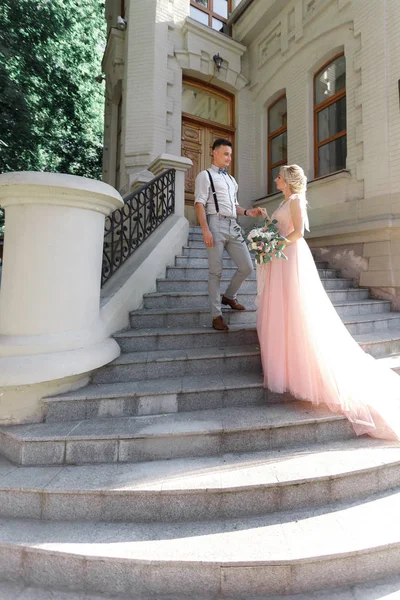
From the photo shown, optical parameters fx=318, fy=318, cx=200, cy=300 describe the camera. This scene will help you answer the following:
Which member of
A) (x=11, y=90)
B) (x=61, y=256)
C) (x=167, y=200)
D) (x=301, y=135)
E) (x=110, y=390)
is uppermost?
(x=11, y=90)

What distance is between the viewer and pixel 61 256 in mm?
2678

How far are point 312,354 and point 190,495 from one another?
4.78 ft

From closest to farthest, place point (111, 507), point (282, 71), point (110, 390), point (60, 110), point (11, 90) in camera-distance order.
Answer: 1. point (111, 507)
2. point (110, 390)
3. point (11, 90)
4. point (282, 71)
5. point (60, 110)

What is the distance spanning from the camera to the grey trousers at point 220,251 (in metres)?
3.41

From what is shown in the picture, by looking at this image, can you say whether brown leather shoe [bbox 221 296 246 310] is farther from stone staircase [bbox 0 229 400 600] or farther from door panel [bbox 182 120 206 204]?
door panel [bbox 182 120 206 204]

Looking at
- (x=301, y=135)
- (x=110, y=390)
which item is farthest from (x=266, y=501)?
(x=301, y=135)

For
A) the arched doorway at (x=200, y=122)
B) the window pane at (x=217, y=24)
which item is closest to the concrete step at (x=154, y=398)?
the arched doorway at (x=200, y=122)

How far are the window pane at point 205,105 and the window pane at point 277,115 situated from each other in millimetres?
1280

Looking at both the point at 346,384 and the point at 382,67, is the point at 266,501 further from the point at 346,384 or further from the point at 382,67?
the point at 382,67

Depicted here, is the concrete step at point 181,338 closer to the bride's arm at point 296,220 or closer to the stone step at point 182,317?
the stone step at point 182,317

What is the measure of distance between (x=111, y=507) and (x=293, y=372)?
1.72 m

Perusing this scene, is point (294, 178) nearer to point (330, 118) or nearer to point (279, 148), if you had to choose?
point (330, 118)

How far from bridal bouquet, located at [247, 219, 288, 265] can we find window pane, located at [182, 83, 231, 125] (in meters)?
7.64

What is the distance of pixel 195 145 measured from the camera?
9.01 metres
